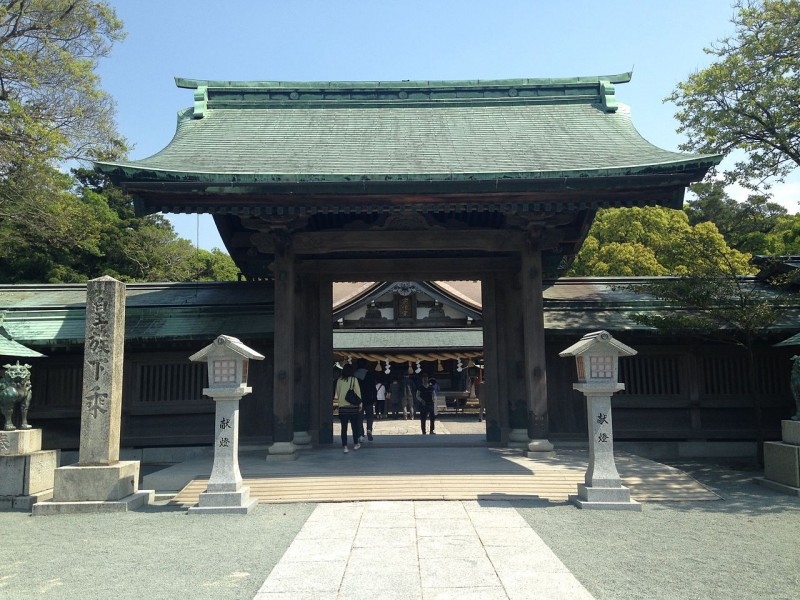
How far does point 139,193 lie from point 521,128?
8.18 m

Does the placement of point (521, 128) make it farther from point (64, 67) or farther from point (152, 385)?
point (64, 67)

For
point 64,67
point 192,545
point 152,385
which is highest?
point 64,67

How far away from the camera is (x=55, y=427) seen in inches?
483

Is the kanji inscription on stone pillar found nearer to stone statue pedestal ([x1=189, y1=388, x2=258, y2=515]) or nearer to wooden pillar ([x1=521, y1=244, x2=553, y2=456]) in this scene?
stone statue pedestal ([x1=189, y1=388, x2=258, y2=515])

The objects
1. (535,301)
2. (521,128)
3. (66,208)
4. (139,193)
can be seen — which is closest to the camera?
(139,193)

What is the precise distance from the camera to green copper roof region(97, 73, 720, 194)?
9750 mm

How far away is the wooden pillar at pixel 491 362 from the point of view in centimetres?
1270

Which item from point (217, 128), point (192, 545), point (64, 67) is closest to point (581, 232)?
point (217, 128)

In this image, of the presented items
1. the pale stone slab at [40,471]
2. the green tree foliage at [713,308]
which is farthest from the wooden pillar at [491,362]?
the pale stone slab at [40,471]

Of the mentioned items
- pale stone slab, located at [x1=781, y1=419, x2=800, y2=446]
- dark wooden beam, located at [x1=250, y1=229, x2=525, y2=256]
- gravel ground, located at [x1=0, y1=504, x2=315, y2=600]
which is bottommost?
gravel ground, located at [x1=0, y1=504, x2=315, y2=600]

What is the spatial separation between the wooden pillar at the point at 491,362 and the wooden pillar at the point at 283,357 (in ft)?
14.2

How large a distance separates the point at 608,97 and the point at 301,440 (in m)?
10.7

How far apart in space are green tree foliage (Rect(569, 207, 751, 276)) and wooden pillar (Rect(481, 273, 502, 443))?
1581cm

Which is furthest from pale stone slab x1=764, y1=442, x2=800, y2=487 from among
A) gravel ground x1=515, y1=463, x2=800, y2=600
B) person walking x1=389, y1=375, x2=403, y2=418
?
person walking x1=389, y1=375, x2=403, y2=418
